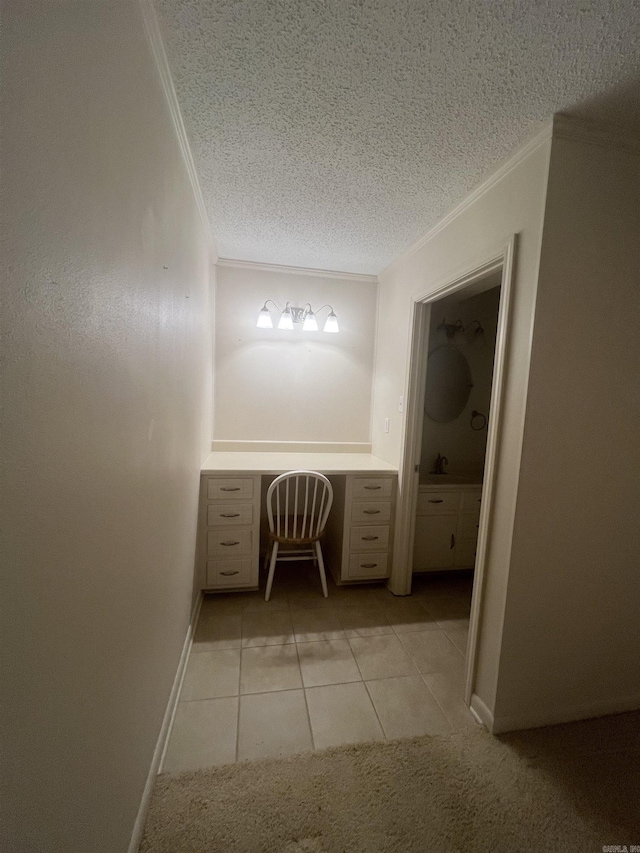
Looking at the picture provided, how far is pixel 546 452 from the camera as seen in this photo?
1290 mm

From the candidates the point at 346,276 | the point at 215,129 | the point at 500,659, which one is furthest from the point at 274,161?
the point at 500,659

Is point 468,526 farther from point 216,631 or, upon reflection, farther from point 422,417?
point 216,631

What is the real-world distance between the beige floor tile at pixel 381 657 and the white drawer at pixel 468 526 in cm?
96

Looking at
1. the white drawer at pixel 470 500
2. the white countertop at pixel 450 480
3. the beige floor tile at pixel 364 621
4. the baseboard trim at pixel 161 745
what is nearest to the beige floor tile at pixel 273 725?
the baseboard trim at pixel 161 745

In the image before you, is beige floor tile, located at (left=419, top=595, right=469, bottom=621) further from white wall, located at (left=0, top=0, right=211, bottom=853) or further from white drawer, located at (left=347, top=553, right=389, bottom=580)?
white wall, located at (left=0, top=0, right=211, bottom=853)

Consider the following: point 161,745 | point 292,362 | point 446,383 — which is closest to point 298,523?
point 292,362

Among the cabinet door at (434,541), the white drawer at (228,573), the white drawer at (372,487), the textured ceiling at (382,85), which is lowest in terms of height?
the white drawer at (228,573)

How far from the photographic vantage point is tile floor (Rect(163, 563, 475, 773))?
1.36 m

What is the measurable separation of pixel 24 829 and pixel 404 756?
4.27 ft

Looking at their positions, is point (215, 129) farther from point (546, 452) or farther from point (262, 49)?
point (546, 452)

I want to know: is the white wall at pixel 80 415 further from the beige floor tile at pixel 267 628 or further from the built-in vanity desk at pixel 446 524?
the built-in vanity desk at pixel 446 524

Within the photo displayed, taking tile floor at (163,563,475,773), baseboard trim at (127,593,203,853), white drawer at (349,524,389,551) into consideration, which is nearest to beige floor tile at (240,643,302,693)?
tile floor at (163,563,475,773)

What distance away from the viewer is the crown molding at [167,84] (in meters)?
0.87

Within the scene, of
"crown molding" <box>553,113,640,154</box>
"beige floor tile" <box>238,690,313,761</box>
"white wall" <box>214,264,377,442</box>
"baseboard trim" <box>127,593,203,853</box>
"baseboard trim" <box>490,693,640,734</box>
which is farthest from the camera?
"white wall" <box>214,264,377,442</box>
